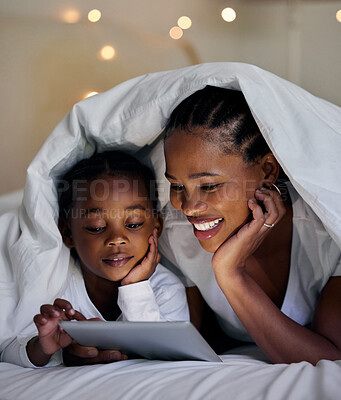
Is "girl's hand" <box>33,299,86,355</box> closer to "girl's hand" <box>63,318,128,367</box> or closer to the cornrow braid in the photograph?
"girl's hand" <box>63,318,128,367</box>

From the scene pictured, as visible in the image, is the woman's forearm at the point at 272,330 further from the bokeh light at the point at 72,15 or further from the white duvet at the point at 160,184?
the bokeh light at the point at 72,15

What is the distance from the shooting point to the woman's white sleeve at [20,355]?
1.10m

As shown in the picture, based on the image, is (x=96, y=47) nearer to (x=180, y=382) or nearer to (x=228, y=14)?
(x=228, y=14)

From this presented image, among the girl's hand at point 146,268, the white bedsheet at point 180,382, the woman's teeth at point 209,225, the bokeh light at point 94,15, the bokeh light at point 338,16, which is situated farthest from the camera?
the bokeh light at point 94,15

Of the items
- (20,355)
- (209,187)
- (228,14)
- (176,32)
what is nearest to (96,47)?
(176,32)

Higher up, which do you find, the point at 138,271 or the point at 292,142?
the point at 292,142

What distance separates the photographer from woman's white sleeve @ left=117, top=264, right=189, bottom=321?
47.8 inches

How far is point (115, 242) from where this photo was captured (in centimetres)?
122

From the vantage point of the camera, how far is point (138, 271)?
126 centimetres

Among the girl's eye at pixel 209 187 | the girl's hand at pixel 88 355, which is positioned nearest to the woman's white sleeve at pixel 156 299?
the girl's hand at pixel 88 355

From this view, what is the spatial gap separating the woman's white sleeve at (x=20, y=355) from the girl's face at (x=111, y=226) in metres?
0.21

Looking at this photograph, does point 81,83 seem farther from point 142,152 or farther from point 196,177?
point 196,177

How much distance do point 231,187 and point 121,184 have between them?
Answer: 0.92ft

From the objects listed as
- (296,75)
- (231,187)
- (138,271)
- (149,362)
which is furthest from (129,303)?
(296,75)
